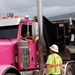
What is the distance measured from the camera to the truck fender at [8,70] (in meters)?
7.30

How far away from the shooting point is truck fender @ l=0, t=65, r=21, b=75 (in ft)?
24.0

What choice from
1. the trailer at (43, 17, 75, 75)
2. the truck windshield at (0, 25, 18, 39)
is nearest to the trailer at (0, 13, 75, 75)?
the truck windshield at (0, 25, 18, 39)

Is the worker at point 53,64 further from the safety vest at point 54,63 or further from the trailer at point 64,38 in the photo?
the trailer at point 64,38

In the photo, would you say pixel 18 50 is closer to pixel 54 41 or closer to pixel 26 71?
pixel 26 71

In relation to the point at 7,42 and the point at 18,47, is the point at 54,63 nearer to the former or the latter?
the point at 18,47

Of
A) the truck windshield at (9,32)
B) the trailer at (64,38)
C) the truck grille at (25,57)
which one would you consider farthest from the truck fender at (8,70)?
the trailer at (64,38)

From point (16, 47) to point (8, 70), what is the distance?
2.93 feet

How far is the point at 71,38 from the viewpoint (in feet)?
36.6

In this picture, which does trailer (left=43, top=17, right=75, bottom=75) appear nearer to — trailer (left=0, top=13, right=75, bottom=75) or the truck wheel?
the truck wheel

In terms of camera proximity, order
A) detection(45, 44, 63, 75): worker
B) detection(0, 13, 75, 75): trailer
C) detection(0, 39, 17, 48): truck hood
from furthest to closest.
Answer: detection(0, 39, 17, 48): truck hood < detection(0, 13, 75, 75): trailer < detection(45, 44, 63, 75): worker

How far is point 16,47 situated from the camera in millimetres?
8227

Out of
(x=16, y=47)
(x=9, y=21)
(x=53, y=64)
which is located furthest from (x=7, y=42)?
(x=53, y=64)

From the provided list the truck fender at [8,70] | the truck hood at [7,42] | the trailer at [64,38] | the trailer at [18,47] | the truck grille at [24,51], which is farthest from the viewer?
the trailer at [64,38]

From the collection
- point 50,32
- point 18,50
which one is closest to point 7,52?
point 18,50
